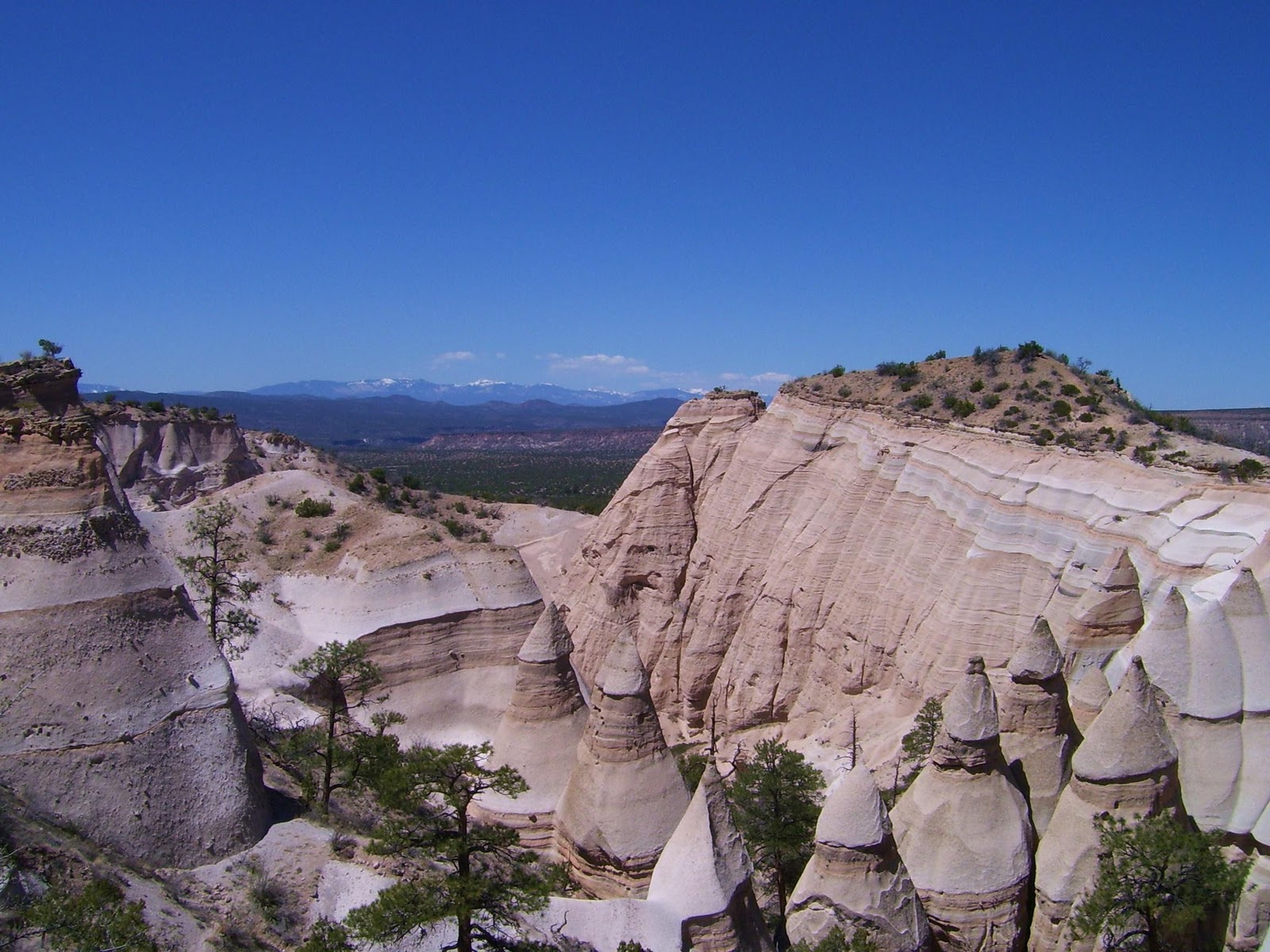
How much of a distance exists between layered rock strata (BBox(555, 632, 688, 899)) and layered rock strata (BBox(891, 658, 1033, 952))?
133 inches

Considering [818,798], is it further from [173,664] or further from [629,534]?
[629,534]

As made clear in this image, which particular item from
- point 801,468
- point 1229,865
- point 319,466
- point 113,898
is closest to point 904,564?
point 801,468

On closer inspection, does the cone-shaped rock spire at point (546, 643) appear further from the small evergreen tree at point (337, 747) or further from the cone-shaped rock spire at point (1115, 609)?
the cone-shaped rock spire at point (1115, 609)

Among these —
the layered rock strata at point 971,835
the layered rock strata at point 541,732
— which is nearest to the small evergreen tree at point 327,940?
the layered rock strata at point 541,732

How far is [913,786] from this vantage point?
39.1 feet

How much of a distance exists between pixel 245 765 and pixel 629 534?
18.5 m

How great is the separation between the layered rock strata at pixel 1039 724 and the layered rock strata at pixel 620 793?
4926 millimetres

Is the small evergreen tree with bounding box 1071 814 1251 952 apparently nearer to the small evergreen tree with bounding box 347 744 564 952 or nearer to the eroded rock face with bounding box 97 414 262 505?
the small evergreen tree with bounding box 347 744 564 952

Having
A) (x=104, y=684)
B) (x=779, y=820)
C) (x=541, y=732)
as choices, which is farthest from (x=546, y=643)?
(x=104, y=684)

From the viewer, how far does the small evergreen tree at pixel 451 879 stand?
26.7 feet

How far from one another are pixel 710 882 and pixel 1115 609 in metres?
8.94

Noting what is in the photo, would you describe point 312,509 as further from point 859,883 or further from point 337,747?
point 859,883

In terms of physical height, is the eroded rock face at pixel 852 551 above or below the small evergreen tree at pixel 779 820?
above

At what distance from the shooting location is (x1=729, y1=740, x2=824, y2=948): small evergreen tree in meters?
13.5
